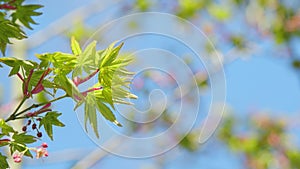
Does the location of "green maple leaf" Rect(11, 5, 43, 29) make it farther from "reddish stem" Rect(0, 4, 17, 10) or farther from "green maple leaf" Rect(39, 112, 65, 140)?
"green maple leaf" Rect(39, 112, 65, 140)

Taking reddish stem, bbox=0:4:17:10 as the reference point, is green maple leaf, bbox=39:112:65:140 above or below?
below

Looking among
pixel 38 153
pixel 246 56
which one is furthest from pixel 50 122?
pixel 246 56

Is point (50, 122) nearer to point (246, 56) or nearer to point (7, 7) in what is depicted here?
point (7, 7)

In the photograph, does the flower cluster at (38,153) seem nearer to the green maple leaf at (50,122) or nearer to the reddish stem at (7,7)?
the green maple leaf at (50,122)

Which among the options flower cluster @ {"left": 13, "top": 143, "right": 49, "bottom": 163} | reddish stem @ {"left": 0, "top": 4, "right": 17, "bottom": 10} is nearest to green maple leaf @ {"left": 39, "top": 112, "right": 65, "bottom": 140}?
flower cluster @ {"left": 13, "top": 143, "right": 49, "bottom": 163}

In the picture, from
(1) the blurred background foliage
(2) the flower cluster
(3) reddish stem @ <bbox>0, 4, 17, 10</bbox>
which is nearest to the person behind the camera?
(2) the flower cluster

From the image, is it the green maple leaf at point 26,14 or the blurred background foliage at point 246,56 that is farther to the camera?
the blurred background foliage at point 246,56

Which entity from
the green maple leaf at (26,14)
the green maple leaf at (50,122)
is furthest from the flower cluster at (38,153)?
the green maple leaf at (26,14)

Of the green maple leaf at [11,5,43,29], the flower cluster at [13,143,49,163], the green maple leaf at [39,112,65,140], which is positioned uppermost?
the green maple leaf at [11,5,43,29]

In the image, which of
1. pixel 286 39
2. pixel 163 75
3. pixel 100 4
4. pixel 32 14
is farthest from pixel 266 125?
pixel 32 14

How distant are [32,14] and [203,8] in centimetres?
257

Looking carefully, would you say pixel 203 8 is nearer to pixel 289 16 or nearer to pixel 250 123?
pixel 289 16

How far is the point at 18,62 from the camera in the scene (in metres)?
0.77

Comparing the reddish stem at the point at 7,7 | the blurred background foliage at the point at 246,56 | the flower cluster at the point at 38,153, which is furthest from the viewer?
the blurred background foliage at the point at 246,56
